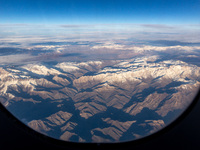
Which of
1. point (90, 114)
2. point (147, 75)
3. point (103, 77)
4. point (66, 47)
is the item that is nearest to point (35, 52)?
point (66, 47)

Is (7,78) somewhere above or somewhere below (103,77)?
above

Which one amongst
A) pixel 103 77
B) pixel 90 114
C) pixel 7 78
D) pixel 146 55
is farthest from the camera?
pixel 146 55

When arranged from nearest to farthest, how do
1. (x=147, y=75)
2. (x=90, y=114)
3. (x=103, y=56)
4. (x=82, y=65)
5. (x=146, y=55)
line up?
(x=90, y=114) < (x=147, y=75) < (x=146, y=55) < (x=82, y=65) < (x=103, y=56)

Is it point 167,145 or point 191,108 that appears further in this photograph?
point 191,108

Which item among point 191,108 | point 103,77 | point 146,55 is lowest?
point 103,77

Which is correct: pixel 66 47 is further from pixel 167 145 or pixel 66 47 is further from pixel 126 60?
pixel 167 145

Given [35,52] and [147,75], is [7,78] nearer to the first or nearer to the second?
[35,52]
